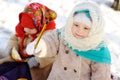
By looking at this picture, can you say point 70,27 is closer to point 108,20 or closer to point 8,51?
point 8,51

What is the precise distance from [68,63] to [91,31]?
30 centimetres

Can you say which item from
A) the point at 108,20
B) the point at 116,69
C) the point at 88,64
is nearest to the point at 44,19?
the point at 88,64

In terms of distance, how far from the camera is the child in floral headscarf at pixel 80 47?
2.04m

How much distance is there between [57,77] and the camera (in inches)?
90.7

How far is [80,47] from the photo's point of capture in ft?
6.95

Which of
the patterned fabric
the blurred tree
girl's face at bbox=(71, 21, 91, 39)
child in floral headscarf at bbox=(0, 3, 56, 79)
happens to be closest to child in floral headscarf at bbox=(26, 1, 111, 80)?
girl's face at bbox=(71, 21, 91, 39)

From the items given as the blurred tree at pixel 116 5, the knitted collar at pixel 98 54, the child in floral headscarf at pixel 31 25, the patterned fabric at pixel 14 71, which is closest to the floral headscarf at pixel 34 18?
the child in floral headscarf at pixel 31 25

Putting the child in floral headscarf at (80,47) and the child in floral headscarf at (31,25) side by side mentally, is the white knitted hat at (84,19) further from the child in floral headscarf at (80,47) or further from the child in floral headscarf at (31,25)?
the child in floral headscarf at (31,25)

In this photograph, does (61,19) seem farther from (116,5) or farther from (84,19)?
(84,19)

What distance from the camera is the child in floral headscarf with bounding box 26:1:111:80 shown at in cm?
204

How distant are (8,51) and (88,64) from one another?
0.76 meters

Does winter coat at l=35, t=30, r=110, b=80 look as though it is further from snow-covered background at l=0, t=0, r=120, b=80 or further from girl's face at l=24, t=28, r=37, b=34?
snow-covered background at l=0, t=0, r=120, b=80

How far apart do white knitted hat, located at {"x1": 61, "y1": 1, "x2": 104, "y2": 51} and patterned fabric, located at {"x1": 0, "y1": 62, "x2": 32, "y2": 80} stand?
1.39ft

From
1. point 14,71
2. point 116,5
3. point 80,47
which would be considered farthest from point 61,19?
point 80,47
